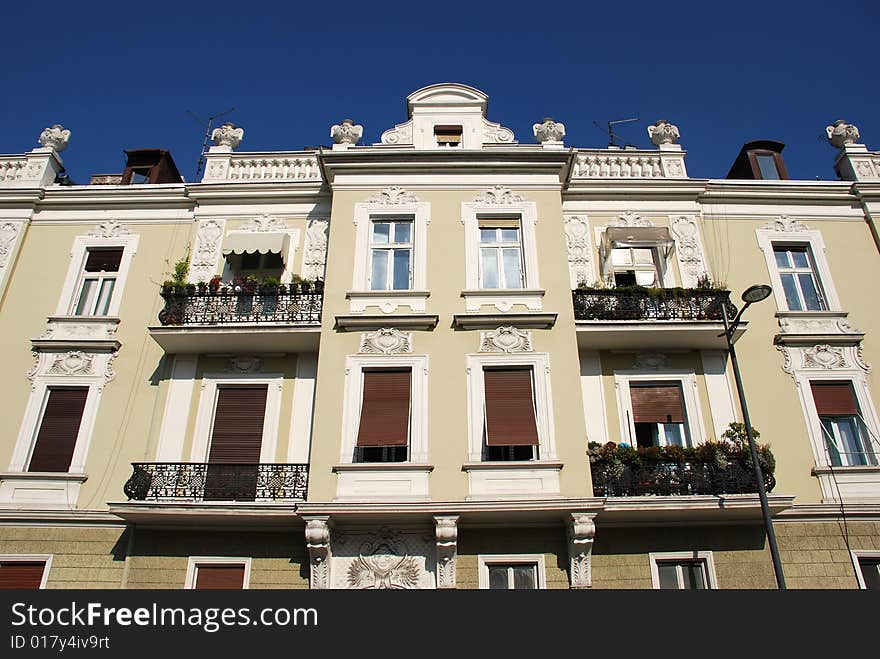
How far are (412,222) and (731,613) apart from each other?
10.7 m

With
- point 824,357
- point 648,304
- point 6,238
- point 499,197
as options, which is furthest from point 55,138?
point 824,357

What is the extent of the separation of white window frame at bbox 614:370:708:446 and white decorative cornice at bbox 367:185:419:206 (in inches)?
237

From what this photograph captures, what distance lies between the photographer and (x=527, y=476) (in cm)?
1220

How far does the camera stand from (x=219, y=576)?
1227cm

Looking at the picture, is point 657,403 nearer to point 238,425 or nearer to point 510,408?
point 510,408

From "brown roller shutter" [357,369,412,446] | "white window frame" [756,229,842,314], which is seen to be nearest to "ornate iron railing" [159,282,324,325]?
"brown roller shutter" [357,369,412,446]

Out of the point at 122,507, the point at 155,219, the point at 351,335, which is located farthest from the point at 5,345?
the point at 351,335

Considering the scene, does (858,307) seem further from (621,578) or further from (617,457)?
(621,578)

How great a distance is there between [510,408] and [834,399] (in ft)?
23.2

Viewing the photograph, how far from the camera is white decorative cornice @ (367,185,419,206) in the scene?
1538 centimetres

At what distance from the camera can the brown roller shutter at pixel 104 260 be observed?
52.6 feet

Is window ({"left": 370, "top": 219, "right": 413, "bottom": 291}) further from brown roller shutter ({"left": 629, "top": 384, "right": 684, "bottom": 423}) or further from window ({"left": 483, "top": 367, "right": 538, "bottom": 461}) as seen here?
brown roller shutter ({"left": 629, "top": 384, "right": 684, "bottom": 423})

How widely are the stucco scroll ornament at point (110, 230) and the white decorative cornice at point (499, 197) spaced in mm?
8638

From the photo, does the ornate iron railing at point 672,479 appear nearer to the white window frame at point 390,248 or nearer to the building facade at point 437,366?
the building facade at point 437,366
